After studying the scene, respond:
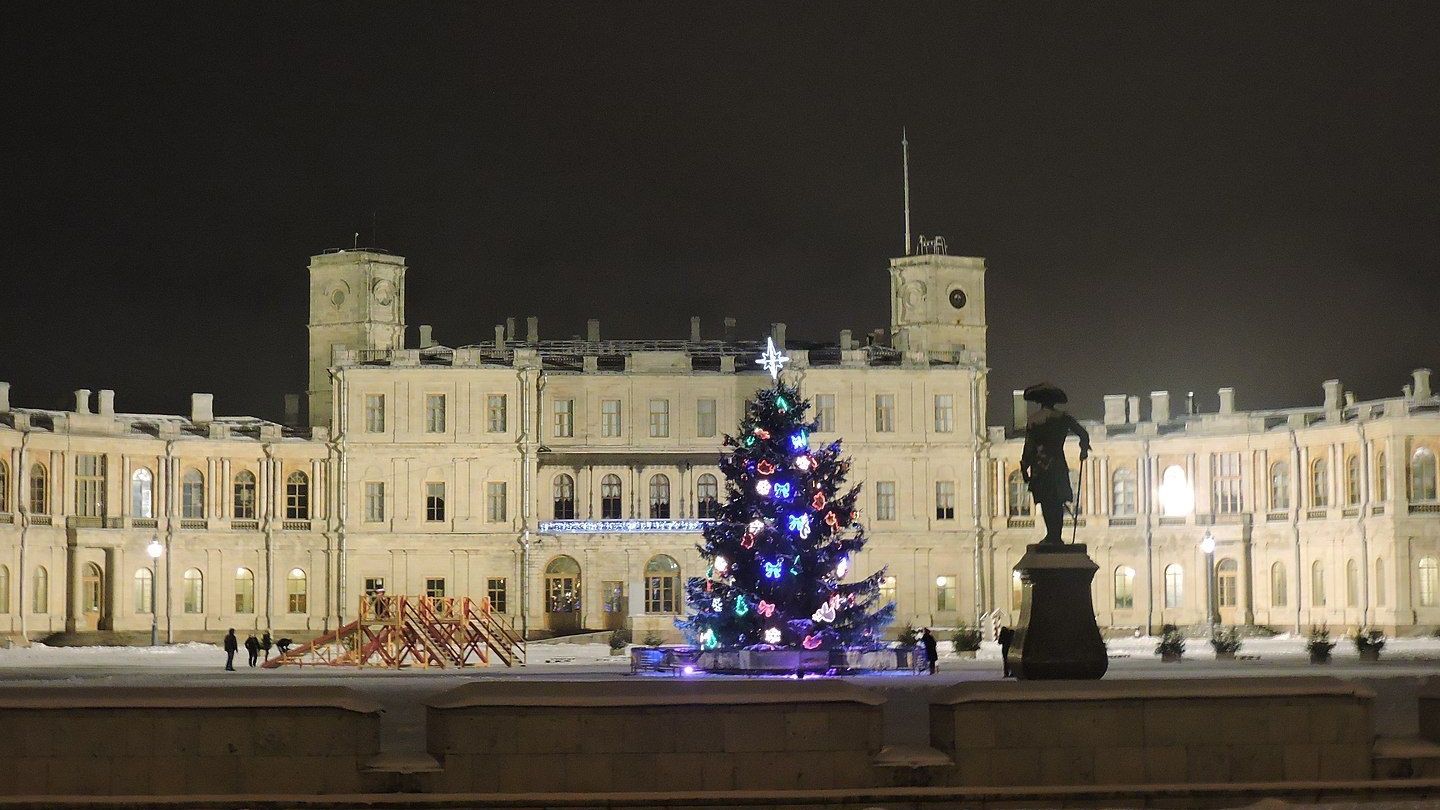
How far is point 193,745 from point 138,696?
0.63 metres

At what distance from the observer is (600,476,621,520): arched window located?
66438 millimetres

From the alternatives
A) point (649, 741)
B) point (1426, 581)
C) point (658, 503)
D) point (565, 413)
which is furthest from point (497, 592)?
point (649, 741)

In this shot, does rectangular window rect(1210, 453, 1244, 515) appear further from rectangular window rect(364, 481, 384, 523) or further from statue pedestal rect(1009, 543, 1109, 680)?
statue pedestal rect(1009, 543, 1109, 680)

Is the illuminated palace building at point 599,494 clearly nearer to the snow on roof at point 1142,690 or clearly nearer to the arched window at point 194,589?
the arched window at point 194,589

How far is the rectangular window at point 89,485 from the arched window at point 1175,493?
3336cm

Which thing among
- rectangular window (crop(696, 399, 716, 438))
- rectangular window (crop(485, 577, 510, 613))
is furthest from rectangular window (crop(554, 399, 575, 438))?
rectangular window (crop(485, 577, 510, 613))

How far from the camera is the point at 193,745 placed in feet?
51.2

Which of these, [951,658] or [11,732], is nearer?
[11,732]

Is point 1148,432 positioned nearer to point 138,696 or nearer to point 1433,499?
point 1433,499

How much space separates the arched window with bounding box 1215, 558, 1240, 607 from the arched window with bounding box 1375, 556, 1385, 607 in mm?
6426

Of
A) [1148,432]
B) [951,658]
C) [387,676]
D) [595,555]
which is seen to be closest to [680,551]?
[595,555]

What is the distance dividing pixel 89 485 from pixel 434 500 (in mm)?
10494

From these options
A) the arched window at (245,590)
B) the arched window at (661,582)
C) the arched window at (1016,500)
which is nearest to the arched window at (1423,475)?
the arched window at (1016,500)

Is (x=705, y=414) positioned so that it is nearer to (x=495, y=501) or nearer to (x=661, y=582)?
(x=661, y=582)
